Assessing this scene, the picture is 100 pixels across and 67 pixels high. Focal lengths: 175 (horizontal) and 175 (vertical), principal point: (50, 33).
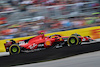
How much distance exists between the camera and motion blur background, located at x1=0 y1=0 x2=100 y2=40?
26.8ft

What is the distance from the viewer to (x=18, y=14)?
28.3 feet

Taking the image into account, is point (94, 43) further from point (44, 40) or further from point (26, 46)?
point (26, 46)

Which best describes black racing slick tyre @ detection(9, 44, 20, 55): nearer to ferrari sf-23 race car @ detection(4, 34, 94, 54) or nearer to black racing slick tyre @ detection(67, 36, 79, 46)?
ferrari sf-23 race car @ detection(4, 34, 94, 54)

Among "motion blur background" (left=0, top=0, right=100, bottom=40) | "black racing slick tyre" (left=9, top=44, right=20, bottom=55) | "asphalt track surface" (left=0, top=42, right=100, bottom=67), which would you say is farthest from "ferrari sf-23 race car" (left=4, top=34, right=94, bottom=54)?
"motion blur background" (left=0, top=0, right=100, bottom=40)

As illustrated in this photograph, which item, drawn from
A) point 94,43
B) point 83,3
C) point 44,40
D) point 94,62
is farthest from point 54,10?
point 94,62

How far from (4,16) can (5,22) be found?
1.00 ft

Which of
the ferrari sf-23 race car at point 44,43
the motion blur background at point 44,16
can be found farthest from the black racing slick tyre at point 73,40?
the motion blur background at point 44,16

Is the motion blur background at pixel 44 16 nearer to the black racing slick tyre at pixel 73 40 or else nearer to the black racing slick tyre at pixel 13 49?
the black racing slick tyre at pixel 13 49

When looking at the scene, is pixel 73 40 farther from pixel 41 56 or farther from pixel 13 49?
pixel 13 49

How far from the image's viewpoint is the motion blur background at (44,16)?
816 cm

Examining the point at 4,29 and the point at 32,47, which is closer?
the point at 32,47

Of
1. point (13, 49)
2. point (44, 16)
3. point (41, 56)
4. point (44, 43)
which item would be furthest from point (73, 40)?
point (13, 49)

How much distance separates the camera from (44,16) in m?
8.41

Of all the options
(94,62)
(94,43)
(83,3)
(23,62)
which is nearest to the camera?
(94,62)
